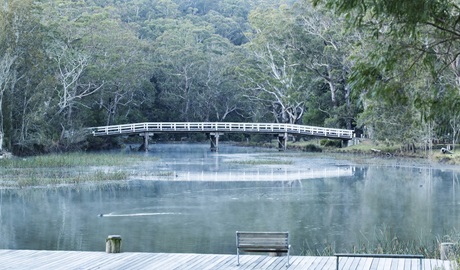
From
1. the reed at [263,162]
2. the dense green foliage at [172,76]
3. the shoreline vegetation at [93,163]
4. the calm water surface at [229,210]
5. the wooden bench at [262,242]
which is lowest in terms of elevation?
the calm water surface at [229,210]

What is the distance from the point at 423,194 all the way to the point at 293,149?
27.0 m

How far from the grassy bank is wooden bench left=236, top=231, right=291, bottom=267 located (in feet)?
48.6

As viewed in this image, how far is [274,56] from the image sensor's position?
53969 mm

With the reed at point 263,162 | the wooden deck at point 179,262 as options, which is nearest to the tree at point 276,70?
the reed at point 263,162

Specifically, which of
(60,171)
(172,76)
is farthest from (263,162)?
(172,76)

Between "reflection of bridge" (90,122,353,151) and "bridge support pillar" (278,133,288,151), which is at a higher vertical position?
"reflection of bridge" (90,122,353,151)

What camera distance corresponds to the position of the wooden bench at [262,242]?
9.59 meters

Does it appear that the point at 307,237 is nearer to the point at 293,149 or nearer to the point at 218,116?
the point at 293,149

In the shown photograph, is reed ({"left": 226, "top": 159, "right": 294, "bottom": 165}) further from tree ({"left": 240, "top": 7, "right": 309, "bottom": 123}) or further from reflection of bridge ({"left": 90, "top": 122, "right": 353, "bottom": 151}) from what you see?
tree ({"left": 240, "top": 7, "right": 309, "bottom": 123})

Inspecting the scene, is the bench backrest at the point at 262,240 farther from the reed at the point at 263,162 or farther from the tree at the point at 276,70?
the tree at the point at 276,70

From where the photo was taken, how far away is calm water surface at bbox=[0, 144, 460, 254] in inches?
547

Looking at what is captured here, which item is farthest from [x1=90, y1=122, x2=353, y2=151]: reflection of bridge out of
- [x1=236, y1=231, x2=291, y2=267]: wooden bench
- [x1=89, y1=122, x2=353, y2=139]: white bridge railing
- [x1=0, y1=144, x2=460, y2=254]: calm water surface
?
[x1=236, y1=231, x2=291, y2=267]: wooden bench

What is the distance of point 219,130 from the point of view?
4728 centimetres

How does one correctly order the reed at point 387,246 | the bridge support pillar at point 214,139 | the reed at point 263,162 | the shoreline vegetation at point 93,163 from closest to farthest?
the reed at point 387,246 → the shoreline vegetation at point 93,163 → the reed at point 263,162 → the bridge support pillar at point 214,139
